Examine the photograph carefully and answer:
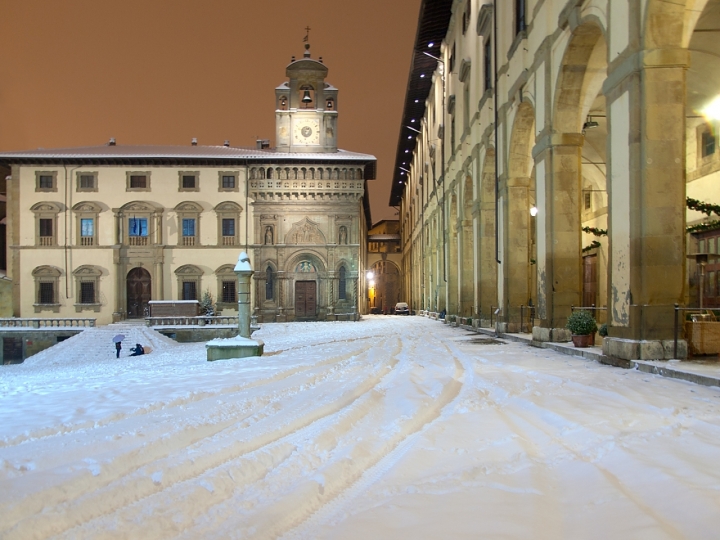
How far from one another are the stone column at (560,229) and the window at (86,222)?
109 feet

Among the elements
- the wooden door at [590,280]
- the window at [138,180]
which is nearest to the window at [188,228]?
the window at [138,180]

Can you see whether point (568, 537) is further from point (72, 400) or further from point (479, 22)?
point (479, 22)

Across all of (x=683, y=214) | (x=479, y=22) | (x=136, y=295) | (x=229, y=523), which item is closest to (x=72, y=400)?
(x=229, y=523)

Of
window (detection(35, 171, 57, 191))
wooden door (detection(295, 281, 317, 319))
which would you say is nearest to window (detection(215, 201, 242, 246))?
wooden door (detection(295, 281, 317, 319))

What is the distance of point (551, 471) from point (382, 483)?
48.1 inches

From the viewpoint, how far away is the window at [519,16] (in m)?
15.7

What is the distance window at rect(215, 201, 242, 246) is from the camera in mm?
38344

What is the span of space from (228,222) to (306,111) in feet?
32.6

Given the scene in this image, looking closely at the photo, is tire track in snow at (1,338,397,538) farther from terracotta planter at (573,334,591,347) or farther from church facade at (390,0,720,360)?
terracotta planter at (573,334,591,347)

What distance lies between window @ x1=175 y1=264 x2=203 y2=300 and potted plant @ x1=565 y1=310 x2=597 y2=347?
30.6 meters

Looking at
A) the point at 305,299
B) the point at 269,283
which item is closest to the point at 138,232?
the point at 269,283

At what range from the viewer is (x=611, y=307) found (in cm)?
987

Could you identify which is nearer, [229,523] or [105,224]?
[229,523]

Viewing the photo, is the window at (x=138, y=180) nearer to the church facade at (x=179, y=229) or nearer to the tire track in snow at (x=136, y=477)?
the church facade at (x=179, y=229)
